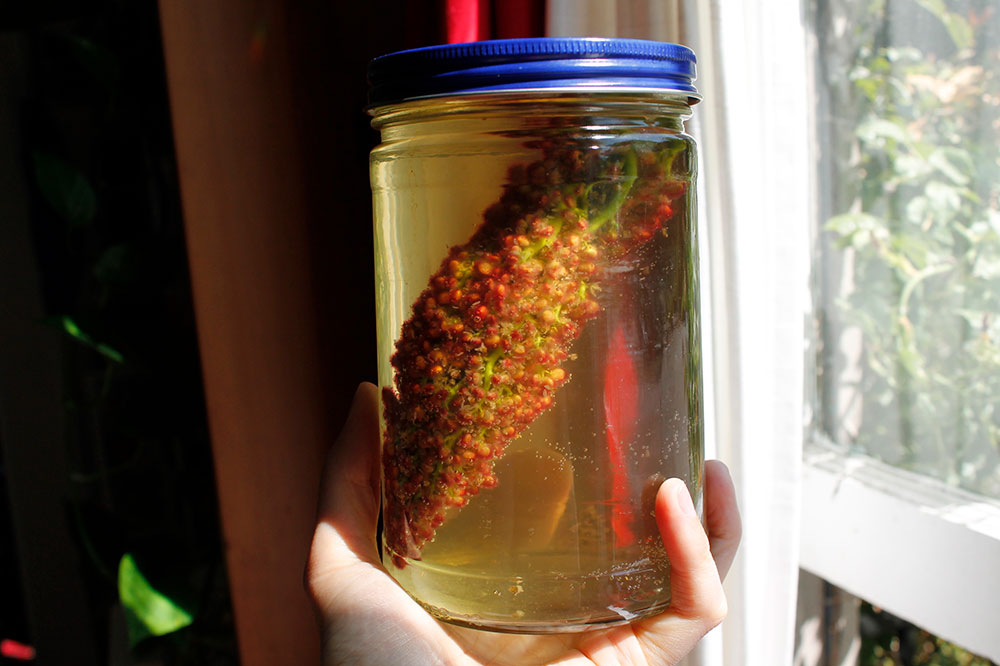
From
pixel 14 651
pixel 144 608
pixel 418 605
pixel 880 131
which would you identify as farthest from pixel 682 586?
pixel 14 651

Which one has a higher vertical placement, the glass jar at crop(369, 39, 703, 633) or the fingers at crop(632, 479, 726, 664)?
the glass jar at crop(369, 39, 703, 633)

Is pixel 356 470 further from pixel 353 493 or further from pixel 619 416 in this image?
pixel 619 416

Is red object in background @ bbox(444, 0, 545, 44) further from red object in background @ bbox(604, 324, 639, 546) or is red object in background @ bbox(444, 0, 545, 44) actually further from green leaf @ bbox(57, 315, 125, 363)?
green leaf @ bbox(57, 315, 125, 363)

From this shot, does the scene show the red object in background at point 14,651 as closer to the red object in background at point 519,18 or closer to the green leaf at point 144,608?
the green leaf at point 144,608

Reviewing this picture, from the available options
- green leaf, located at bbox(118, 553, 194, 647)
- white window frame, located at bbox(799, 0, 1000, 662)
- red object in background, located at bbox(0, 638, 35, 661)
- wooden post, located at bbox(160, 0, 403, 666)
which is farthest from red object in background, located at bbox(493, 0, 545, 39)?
red object in background, located at bbox(0, 638, 35, 661)

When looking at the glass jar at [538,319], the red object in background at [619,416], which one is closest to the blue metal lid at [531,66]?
the glass jar at [538,319]
